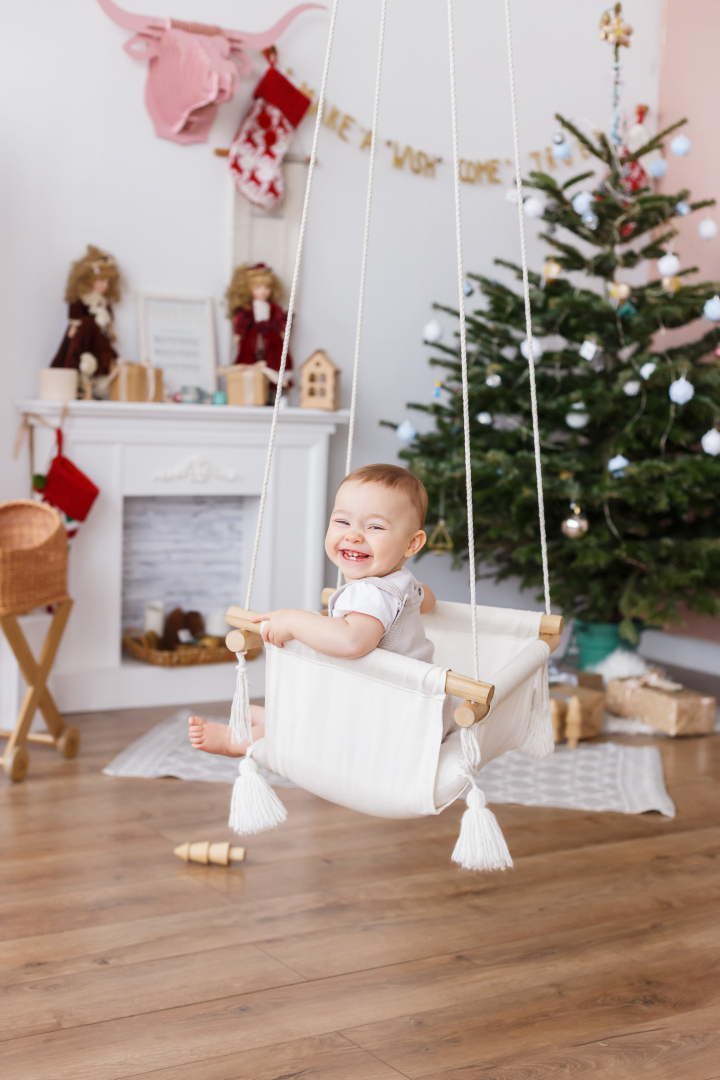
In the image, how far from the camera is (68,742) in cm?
283

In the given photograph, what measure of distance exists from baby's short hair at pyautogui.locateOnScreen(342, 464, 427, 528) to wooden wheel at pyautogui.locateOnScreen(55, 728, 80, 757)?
5.02ft

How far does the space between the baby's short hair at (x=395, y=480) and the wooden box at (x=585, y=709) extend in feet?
5.53

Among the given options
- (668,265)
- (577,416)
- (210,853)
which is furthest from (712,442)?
(210,853)

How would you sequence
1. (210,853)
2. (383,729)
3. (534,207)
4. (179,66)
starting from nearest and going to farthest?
1. (383,729)
2. (210,853)
3. (534,207)
4. (179,66)

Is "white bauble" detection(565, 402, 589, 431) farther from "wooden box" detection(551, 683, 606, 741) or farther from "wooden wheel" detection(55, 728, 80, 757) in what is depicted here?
"wooden wheel" detection(55, 728, 80, 757)

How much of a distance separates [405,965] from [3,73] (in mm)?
2751

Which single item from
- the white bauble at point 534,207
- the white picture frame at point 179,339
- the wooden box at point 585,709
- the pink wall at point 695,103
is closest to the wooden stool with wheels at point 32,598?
the white picture frame at point 179,339

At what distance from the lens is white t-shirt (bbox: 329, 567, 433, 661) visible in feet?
5.23

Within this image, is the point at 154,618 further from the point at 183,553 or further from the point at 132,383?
the point at 132,383

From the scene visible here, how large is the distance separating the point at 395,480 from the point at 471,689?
0.36m

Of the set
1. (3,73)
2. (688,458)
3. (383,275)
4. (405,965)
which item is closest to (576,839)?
(405,965)

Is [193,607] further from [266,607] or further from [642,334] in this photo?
[642,334]

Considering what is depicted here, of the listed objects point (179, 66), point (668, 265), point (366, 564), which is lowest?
point (366, 564)

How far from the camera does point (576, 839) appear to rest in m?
2.40
